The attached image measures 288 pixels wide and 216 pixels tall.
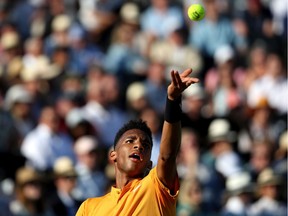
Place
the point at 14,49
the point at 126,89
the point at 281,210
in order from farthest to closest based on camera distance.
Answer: the point at 14,49 → the point at 126,89 → the point at 281,210

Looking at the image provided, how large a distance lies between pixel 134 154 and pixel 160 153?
16.0 inches

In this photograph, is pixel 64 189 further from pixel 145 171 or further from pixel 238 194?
pixel 145 171

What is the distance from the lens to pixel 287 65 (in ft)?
49.0

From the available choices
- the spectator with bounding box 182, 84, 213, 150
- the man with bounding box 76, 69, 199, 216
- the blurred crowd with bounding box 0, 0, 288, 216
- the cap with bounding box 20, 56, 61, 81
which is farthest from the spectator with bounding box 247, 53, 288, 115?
the man with bounding box 76, 69, 199, 216

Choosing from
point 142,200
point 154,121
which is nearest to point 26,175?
point 154,121

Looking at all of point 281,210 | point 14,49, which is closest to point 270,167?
point 281,210

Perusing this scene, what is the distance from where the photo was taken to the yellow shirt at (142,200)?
22.5 feet

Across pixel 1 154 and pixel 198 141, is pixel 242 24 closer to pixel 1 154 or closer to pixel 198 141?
pixel 198 141

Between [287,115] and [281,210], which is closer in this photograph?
[281,210]

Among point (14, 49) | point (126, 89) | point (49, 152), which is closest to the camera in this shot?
point (49, 152)

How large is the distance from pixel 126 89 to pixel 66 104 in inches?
38.9

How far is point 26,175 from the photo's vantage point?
12203 mm

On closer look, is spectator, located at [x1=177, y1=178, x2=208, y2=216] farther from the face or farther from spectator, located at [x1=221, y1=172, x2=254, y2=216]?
the face

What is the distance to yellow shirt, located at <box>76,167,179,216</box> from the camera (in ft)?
22.5
